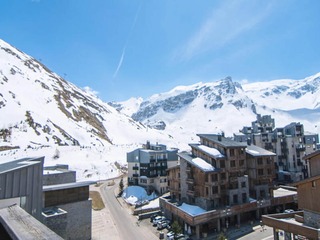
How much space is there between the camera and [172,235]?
38375mm

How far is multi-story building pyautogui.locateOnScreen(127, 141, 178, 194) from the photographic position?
67688 mm

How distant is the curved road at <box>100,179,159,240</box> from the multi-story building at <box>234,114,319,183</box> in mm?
43192

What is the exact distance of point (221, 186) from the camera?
146 ft

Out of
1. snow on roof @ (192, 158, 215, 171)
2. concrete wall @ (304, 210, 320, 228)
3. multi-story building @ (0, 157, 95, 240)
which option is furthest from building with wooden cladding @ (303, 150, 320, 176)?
multi-story building @ (0, 157, 95, 240)

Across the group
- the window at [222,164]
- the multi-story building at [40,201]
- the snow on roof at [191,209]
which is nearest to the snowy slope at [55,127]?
the snow on roof at [191,209]

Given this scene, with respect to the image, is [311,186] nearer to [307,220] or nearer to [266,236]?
[307,220]

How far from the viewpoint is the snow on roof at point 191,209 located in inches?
1620

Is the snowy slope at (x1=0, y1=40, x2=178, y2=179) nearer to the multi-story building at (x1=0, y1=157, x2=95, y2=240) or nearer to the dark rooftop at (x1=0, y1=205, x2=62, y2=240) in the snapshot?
the multi-story building at (x1=0, y1=157, x2=95, y2=240)

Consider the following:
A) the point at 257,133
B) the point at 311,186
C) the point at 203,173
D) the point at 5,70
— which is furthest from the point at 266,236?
the point at 5,70

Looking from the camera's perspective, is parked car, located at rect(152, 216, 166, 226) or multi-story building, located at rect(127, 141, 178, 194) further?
multi-story building, located at rect(127, 141, 178, 194)

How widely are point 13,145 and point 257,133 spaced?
87277 mm

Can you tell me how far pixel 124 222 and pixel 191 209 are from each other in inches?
506

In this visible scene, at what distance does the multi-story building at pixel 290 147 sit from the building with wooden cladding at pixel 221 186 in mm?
19947

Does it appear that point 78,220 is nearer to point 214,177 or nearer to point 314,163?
point 214,177
